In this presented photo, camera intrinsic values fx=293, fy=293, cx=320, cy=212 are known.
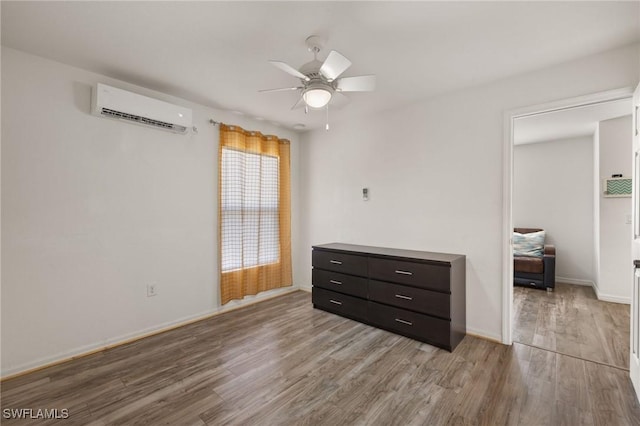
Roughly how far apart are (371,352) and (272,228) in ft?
7.35

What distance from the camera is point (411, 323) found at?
2859 mm

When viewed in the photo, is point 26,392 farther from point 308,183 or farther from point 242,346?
point 308,183

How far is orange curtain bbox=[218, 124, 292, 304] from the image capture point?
3.65 meters

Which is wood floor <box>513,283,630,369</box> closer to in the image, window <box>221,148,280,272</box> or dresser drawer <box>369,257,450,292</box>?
dresser drawer <box>369,257,450,292</box>

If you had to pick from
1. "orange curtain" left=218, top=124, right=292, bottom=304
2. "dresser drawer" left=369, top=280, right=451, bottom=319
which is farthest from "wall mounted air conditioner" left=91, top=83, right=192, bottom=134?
"dresser drawer" left=369, top=280, right=451, bottom=319

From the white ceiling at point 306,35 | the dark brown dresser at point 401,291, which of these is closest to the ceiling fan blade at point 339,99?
the white ceiling at point 306,35

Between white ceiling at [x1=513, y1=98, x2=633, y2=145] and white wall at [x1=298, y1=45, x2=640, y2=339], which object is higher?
white ceiling at [x1=513, y1=98, x2=633, y2=145]

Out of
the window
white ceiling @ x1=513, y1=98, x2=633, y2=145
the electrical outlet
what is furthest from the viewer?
the window

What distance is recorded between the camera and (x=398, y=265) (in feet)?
9.71

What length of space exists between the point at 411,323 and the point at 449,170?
163 centimetres

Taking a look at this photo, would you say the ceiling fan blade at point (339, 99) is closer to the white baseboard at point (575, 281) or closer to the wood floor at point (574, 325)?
the wood floor at point (574, 325)

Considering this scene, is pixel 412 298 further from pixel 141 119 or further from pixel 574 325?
pixel 141 119

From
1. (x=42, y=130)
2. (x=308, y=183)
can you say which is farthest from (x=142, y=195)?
(x=308, y=183)

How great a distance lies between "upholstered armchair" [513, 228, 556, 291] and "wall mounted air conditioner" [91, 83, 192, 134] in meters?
5.17
